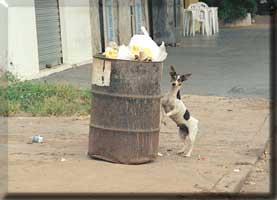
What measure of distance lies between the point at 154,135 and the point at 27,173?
4.91 ft

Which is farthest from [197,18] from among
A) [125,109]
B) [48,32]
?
[125,109]

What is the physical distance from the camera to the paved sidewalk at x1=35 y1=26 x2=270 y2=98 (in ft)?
44.6

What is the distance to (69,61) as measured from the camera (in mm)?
15922

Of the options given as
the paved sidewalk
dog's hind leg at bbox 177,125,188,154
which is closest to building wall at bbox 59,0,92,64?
the paved sidewalk

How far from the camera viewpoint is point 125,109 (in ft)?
23.4

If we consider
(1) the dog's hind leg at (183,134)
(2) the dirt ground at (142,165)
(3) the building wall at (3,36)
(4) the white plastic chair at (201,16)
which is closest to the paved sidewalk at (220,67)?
(4) the white plastic chair at (201,16)

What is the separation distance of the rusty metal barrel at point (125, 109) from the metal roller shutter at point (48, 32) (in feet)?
25.1

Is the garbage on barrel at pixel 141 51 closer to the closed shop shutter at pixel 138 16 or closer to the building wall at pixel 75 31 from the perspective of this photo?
the building wall at pixel 75 31

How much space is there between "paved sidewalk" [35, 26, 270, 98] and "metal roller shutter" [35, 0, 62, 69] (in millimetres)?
491

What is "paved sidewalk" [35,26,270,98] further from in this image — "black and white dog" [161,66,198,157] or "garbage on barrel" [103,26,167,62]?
"garbage on barrel" [103,26,167,62]

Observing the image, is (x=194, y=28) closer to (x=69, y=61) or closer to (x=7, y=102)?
(x=69, y=61)

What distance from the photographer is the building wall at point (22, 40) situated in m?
13.1

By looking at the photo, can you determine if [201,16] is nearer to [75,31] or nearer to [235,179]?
[75,31]

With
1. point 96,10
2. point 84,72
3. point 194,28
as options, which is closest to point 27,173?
point 84,72
